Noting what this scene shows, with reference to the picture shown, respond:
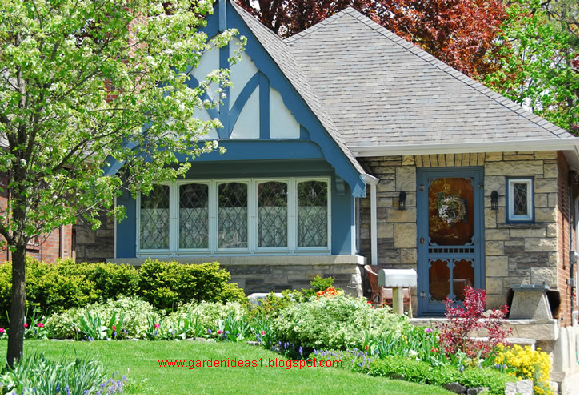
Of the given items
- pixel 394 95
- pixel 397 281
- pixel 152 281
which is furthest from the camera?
pixel 394 95

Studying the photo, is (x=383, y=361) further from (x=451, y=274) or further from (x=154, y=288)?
(x=451, y=274)

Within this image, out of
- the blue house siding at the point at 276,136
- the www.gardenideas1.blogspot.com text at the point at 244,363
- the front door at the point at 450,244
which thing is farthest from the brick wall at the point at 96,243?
the www.gardenideas1.blogspot.com text at the point at 244,363

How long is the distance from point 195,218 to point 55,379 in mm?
7187

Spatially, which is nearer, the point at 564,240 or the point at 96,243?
the point at 96,243

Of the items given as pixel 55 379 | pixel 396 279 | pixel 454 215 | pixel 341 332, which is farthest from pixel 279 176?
pixel 55 379

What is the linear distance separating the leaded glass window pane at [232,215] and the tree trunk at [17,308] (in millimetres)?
6512

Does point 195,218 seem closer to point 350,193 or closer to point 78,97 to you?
point 350,193

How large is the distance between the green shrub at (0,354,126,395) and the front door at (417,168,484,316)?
7.85 metres

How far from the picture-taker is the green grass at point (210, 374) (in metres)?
8.02

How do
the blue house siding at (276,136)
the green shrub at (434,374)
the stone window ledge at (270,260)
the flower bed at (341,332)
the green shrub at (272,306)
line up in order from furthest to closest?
the stone window ledge at (270,260) → the blue house siding at (276,136) → the green shrub at (272,306) → the flower bed at (341,332) → the green shrub at (434,374)

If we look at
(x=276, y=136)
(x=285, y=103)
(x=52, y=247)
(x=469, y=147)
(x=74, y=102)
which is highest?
(x=285, y=103)

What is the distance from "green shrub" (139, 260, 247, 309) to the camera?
12258 millimetres

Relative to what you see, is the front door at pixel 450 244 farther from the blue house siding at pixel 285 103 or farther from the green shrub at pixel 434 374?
the green shrub at pixel 434 374

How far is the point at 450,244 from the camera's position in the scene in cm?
1596
